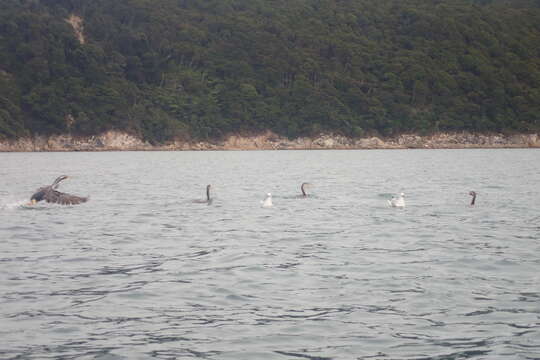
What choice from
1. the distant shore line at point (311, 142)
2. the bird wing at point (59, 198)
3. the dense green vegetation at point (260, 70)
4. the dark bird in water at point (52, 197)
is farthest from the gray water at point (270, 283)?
the dense green vegetation at point (260, 70)

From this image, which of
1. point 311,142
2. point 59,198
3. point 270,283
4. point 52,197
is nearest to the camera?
point 270,283

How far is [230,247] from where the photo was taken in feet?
53.0

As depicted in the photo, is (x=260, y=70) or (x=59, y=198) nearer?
(x=59, y=198)

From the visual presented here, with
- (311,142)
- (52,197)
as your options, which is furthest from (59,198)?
(311,142)

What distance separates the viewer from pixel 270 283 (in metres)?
12.2

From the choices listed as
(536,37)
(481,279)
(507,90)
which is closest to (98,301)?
(481,279)

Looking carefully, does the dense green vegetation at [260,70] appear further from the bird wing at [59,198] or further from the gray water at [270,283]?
the gray water at [270,283]

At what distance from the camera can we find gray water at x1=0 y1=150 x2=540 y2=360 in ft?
29.3

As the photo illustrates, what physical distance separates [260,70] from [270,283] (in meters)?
129

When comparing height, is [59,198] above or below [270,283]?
above

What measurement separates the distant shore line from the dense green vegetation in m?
1.54

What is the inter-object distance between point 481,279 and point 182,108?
11690 cm

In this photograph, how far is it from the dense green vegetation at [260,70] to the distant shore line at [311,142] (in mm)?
1541

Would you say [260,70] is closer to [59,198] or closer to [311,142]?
[311,142]
